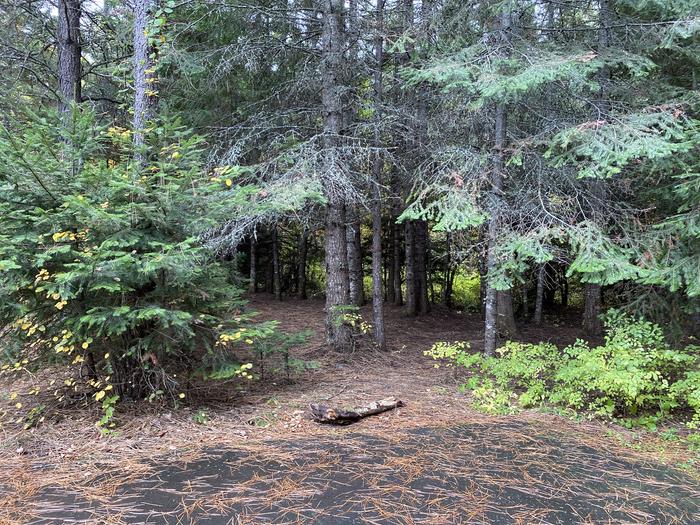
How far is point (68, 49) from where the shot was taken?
270 inches

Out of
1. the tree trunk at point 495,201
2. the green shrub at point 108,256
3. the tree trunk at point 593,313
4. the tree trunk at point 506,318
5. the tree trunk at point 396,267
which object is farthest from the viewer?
the tree trunk at point 396,267

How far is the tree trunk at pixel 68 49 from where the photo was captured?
6.80m

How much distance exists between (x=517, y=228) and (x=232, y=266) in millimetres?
3992

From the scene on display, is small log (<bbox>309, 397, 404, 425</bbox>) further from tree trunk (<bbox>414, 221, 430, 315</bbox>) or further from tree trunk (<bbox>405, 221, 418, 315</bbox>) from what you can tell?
tree trunk (<bbox>414, 221, 430, 315</bbox>)

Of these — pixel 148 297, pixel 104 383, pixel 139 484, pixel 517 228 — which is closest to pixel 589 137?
pixel 517 228

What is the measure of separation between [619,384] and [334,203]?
4.31m

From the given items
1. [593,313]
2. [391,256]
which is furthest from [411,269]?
[593,313]

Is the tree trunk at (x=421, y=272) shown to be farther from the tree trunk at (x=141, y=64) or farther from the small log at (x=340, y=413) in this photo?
the tree trunk at (x=141, y=64)

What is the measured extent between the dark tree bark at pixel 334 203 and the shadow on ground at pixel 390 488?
3576 millimetres

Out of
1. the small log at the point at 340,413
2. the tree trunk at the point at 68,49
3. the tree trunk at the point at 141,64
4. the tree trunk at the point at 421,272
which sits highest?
the tree trunk at the point at 68,49

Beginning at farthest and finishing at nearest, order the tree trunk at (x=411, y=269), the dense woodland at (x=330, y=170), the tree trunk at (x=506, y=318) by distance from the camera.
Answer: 1. the tree trunk at (x=411, y=269)
2. the tree trunk at (x=506, y=318)
3. the dense woodland at (x=330, y=170)

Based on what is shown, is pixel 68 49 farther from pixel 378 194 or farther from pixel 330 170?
pixel 378 194

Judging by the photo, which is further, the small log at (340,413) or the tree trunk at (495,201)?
the tree trunk at (495,201)

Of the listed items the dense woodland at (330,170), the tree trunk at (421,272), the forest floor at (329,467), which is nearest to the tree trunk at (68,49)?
the dense woodland at (330,170)
